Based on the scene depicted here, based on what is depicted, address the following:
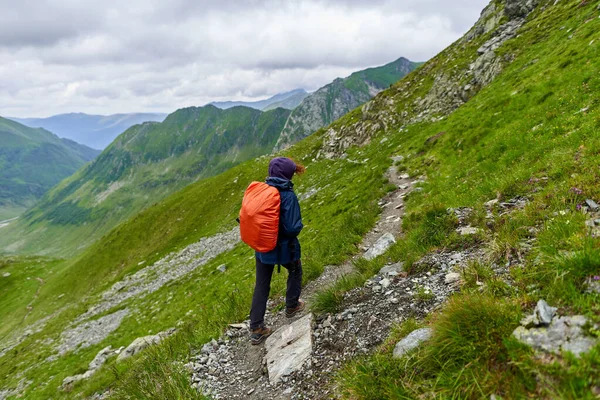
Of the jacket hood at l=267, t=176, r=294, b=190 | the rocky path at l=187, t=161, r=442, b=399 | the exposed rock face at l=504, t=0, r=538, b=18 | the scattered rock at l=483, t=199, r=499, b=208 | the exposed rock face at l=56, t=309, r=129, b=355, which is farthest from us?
the exposed rock face at l=504, t=0, r=538, b=18

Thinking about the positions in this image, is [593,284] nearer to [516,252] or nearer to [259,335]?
[516,252]

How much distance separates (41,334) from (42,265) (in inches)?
3724

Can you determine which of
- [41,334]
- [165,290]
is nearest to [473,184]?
[165,290]

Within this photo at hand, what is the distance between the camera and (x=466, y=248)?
8156 mm

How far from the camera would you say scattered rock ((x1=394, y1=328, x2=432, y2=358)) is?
4.98 m

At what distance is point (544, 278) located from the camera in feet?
15.9

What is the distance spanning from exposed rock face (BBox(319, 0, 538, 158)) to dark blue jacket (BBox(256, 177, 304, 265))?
119ft

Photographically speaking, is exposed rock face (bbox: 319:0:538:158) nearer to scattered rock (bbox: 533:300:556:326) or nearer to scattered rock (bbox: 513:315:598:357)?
scattered rock (bbox: 533:300:556:326)

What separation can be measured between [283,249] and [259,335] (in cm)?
258

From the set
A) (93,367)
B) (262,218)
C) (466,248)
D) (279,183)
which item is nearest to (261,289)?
(262,218)

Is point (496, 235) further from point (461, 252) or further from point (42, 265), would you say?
point (42, 265)

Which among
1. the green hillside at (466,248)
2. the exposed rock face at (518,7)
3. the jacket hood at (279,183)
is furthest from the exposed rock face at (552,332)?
the exposed rock face at (518,7)

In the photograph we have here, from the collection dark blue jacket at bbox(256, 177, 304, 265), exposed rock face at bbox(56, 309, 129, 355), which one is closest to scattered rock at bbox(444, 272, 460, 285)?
dark blue jacket at bbox(256, 177, 304, 265)

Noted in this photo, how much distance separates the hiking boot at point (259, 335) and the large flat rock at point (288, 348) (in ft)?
0.63
